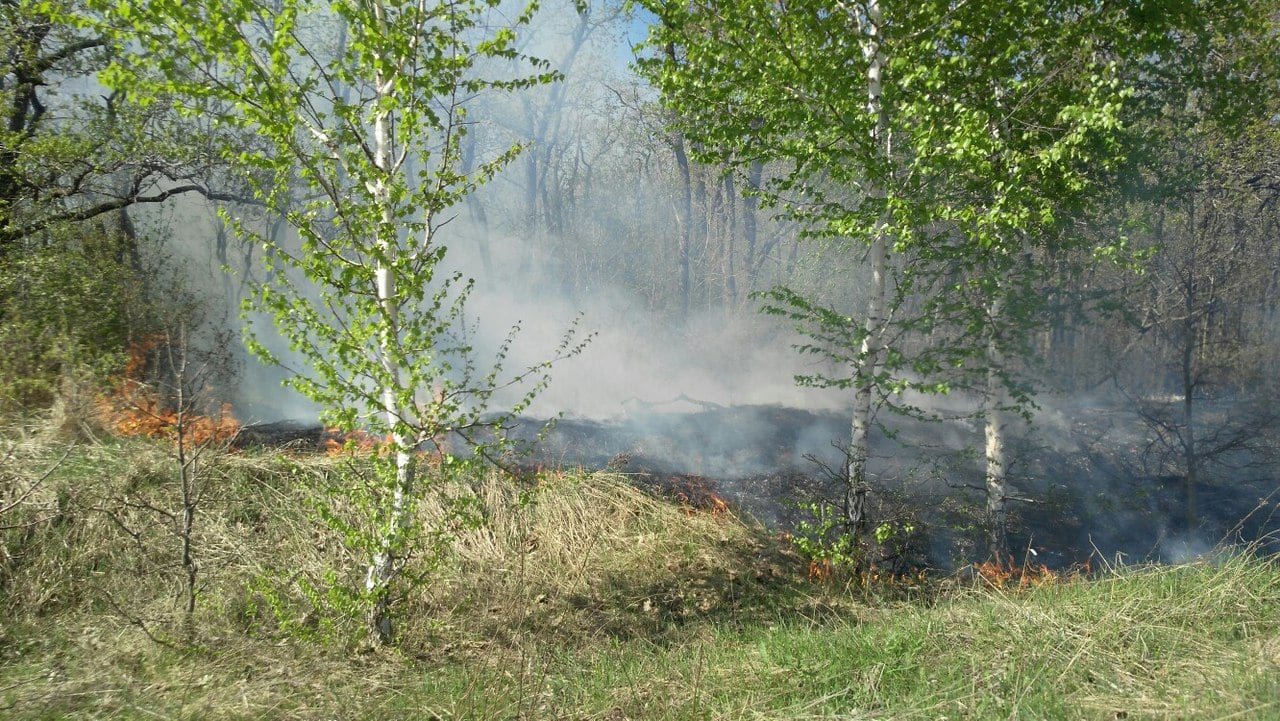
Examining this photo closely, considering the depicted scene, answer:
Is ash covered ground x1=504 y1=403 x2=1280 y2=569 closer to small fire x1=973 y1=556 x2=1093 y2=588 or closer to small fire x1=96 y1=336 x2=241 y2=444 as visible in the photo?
small fire x1=973 y1=556 x2=1093 y2=588

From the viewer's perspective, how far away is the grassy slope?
11.2 feet

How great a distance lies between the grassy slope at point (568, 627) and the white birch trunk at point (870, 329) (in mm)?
901

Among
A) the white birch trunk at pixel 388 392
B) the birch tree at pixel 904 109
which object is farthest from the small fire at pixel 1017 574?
the white birch trunk at pixel 388 392

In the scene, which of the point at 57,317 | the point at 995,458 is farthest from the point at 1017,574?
the point at 57,317

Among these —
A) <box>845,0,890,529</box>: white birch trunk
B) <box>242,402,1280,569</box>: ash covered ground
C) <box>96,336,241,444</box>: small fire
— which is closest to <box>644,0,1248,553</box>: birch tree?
<box>845,0,890,529</box>: white birch trunk

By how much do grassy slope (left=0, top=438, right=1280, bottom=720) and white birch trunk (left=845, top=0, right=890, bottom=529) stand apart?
35.5 inches

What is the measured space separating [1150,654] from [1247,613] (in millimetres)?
859

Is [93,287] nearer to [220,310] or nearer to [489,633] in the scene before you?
[489,633]

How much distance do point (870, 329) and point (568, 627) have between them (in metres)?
3.80

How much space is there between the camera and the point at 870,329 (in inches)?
275

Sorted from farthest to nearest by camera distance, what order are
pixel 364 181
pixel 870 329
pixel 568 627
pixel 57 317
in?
pixel 57 317 → pixel 870 329 → pixel 568 627 → pixel 364 181

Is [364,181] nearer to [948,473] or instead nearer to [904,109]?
[904,109]

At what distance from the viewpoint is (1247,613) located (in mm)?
3941

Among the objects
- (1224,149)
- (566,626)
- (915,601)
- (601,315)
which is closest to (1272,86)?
(1224,149)
